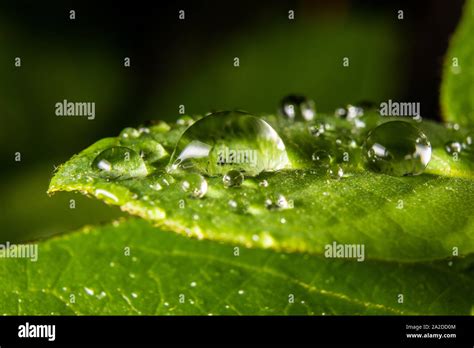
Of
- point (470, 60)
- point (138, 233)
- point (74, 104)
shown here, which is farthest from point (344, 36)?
point (138, 233)

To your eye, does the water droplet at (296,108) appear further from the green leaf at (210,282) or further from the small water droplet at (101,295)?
the small water droplet at (101,295)

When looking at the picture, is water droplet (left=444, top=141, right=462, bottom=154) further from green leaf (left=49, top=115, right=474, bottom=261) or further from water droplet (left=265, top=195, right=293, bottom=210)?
water droplet (left=265, top=195, right=293, bottom=210)

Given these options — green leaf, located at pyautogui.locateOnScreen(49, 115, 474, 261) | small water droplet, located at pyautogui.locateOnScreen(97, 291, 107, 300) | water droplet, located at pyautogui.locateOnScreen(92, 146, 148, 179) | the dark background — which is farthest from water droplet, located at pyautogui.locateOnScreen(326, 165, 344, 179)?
the dark background

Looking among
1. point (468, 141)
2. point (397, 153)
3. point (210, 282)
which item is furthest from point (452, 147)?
point (210, 282)

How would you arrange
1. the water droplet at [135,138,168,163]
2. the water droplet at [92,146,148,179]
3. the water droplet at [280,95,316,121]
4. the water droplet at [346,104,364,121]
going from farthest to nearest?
1. the water droplet at [280,95,316,121]
2. the water droplet at [346,104,364,121]
3. the water droplet at [135,138,168,163]
4. the water droplet at [92,146,148,179]

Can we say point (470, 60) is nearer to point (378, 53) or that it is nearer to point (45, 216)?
point (378, 53)

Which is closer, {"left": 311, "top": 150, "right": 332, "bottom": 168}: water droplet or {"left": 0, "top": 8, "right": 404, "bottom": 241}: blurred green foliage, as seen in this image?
{"left": 311, "top": 150, "right": 332, "bottom": 168}: water droplet
